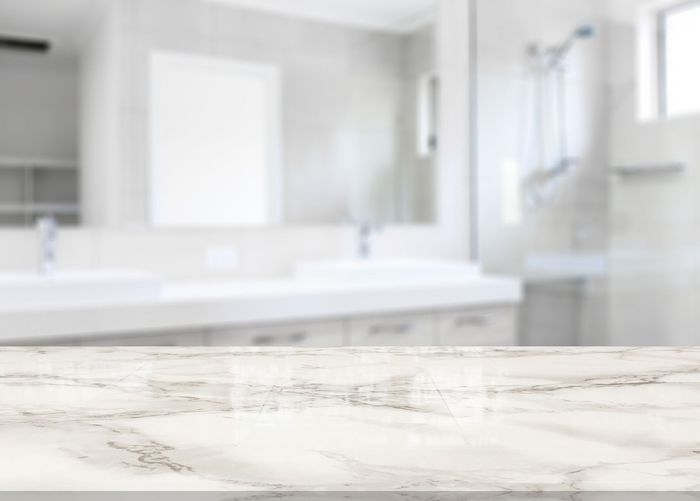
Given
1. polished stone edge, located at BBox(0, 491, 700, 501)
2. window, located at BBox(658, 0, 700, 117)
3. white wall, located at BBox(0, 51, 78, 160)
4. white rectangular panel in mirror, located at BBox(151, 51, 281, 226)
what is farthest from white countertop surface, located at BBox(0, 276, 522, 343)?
polished stone edge, located at BBox(0, 491, 700, 501)

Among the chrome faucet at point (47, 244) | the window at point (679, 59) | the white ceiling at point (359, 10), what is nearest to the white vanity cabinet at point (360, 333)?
the chrome faucet at point (47, 244)

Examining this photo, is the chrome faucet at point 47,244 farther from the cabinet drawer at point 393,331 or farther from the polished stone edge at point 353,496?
the polished stone edge at point 353,496

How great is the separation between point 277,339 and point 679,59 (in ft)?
6.11

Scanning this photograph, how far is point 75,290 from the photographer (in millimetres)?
1991

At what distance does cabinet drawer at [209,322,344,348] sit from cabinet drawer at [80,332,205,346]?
6 centimetres

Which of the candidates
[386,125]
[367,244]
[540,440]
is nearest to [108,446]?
[540,440]

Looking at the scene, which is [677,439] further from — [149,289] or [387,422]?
[149,289]

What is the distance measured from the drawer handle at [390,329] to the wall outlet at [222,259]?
0.71 meters

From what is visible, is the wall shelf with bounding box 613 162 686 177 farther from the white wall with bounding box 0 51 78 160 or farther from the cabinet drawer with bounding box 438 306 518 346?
the white wall with bounding box 0 51 78 160

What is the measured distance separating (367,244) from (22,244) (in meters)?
1.41

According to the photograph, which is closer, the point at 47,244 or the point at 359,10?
the point at 47,244

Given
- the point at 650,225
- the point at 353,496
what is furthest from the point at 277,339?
the point at 353,496

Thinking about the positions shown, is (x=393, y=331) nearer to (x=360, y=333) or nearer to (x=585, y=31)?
(x=360, y=333)

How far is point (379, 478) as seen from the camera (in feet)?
1.57
